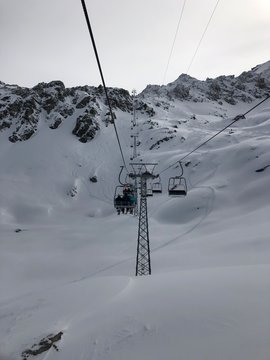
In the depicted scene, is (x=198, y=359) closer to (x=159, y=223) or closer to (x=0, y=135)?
(x=159, y=223)

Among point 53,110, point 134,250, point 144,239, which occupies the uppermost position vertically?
point 53,110

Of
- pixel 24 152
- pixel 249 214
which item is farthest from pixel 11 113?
pixel 249 214

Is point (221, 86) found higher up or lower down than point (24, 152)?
higher up

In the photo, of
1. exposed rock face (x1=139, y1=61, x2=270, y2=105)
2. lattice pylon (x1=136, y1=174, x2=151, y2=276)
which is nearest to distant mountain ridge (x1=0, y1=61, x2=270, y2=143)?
exposed rock face (x1=139, y1=61, x2=270, y2=105)

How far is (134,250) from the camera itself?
134 feet

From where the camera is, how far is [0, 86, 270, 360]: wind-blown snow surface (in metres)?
10.5

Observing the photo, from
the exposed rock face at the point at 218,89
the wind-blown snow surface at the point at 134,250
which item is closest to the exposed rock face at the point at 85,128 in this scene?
the wind-blown snow surface at the point at 134,250

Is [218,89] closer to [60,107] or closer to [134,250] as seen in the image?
[60,107]

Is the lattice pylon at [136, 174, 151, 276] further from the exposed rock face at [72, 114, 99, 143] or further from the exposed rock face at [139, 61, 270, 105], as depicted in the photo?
the exposed rock face at [139, 61, 270, 105]

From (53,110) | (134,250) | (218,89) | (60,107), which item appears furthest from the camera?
(218,89)

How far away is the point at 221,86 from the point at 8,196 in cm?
13647

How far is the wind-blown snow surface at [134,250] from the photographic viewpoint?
10.5m

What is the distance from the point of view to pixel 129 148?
90.2 meters

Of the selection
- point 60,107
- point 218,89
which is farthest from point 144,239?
point 218,89
